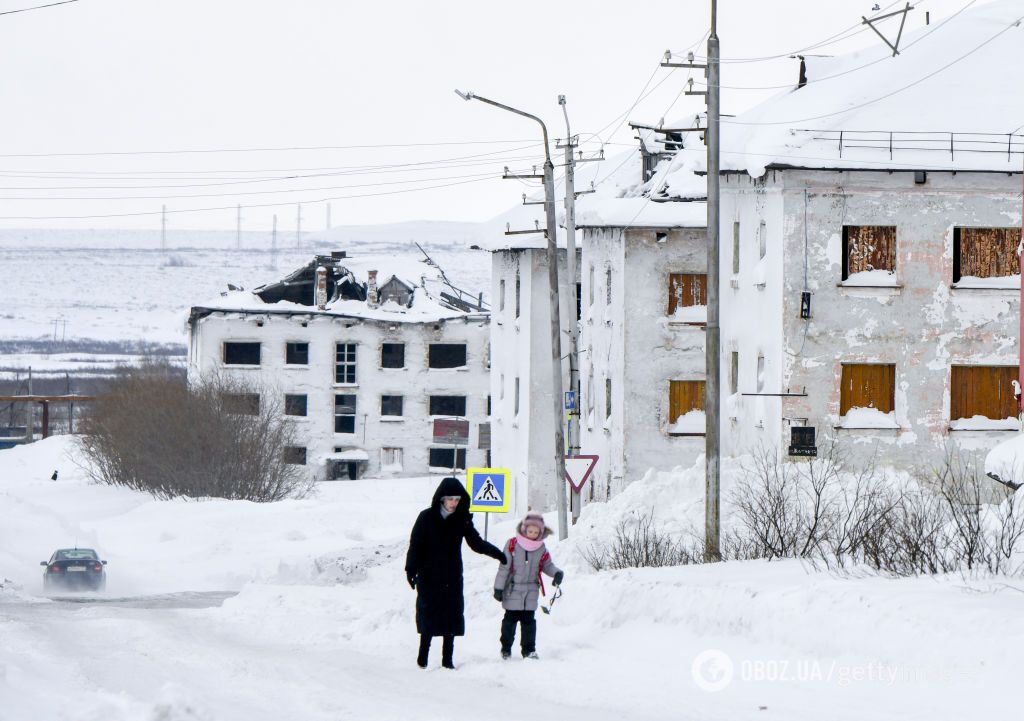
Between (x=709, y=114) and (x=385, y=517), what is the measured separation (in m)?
30.5

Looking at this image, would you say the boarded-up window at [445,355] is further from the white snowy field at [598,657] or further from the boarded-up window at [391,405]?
the white snowy field at [598,657]

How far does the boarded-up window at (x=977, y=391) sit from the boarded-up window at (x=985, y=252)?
6.00 feet

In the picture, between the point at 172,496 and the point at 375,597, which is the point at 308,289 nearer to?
the point at 172,496

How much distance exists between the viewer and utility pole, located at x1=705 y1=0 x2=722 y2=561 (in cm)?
2053

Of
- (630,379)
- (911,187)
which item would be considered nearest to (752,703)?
(911,187)

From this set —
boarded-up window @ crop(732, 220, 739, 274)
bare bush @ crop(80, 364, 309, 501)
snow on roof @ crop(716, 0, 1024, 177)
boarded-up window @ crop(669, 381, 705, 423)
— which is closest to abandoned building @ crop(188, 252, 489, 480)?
bare bush @ crop(80, 364, 309, 501)

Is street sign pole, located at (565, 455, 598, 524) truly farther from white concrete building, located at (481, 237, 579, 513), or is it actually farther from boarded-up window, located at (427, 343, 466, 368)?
boarded-up window, located at (427, 343, 466, 368)

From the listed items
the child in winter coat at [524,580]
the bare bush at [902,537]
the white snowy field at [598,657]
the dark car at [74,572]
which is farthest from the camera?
the dark car at [74,572]

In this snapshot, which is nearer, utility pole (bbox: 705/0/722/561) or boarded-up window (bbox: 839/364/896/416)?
utility pole (bbox: 705/0/722/561)

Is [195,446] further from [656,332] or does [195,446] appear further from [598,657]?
[598,657]

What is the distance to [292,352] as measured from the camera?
82.2 m

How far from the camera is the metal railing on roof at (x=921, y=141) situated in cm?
2978

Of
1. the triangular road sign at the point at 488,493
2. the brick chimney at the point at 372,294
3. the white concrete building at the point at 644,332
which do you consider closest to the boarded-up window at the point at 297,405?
the brick chimney at the point at 372,294

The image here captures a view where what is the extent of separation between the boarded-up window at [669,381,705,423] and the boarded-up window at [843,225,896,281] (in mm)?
11531
